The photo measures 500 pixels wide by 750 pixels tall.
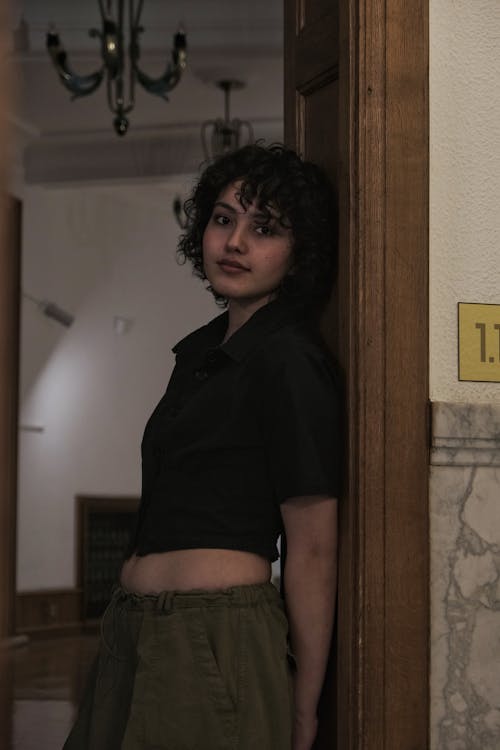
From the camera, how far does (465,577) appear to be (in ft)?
6.89

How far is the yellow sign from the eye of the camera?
2150 mm

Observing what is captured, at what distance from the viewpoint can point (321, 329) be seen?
228 centimetres

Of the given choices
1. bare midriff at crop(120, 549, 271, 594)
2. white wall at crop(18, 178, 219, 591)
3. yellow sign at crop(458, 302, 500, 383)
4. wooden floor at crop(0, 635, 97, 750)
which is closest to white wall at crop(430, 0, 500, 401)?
yellow sign at crop(458, 302, 500, 383)

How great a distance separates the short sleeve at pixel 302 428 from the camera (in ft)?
6.51

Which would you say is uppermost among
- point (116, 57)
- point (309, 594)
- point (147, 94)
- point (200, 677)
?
point (147, 94)

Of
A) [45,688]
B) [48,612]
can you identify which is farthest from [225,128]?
[48,612]

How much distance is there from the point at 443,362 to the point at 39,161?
7.20 m

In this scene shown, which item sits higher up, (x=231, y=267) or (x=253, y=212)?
(x=253, y=212)

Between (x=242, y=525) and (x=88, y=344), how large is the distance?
26.3ft

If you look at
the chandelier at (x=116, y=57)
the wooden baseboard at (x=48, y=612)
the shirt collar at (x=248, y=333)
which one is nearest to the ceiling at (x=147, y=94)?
the chandelier at (x=116, y=57)

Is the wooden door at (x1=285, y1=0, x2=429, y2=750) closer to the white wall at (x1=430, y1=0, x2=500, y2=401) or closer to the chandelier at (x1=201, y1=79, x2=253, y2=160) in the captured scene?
the white wall at (x1=430, y1=0, x2=500, y2=401)

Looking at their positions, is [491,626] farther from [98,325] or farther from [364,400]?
[98,325]

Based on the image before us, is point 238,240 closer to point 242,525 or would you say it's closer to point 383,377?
point 383,377

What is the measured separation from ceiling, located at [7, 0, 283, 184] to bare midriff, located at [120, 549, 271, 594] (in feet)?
13.1
